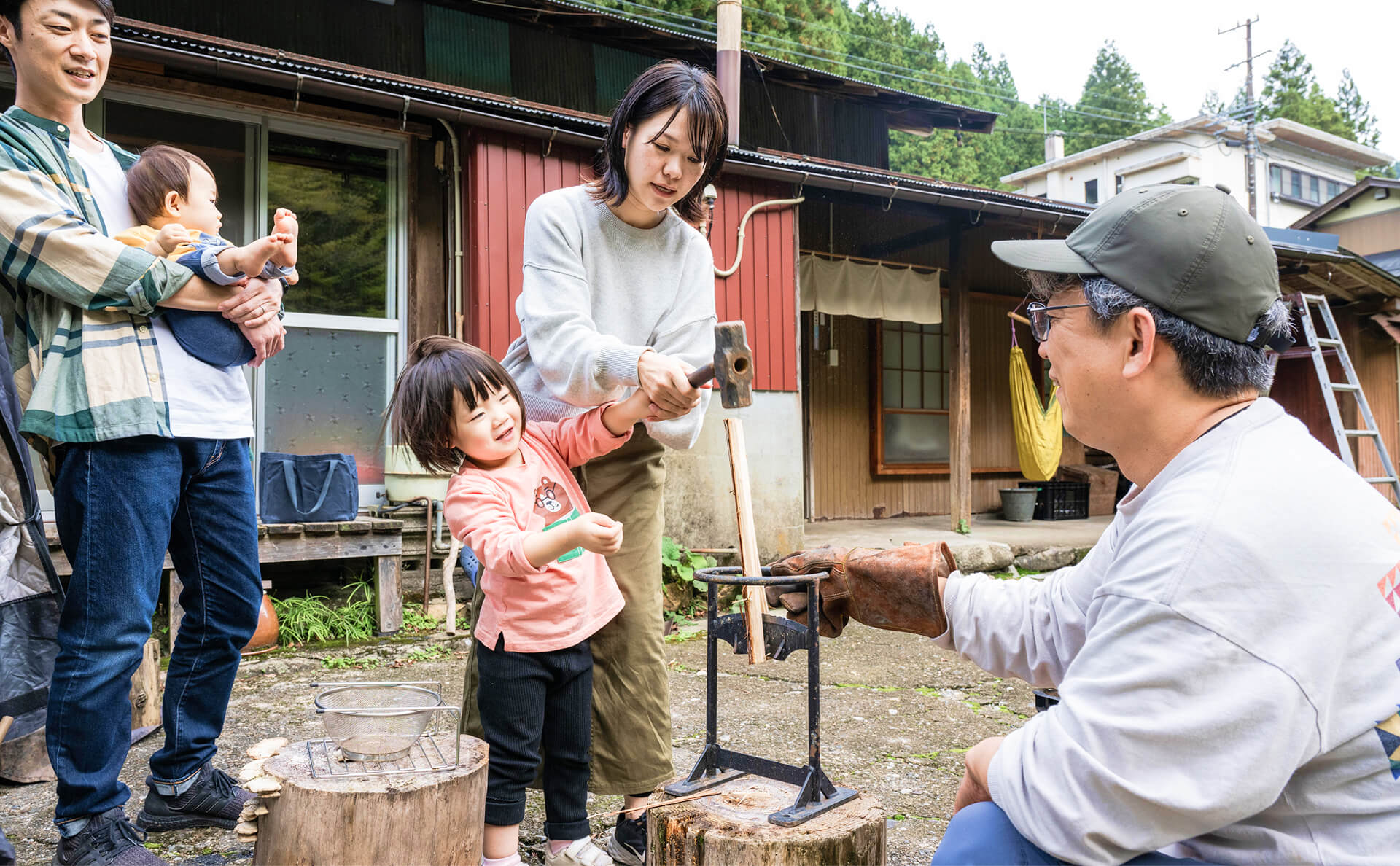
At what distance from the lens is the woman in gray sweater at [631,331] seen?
7.41 ft

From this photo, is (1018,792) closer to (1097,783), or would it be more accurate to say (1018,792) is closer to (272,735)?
(1097,783)

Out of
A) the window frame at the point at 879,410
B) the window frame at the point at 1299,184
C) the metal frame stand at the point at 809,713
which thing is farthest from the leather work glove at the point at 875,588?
the window frame at the point at 1299,184

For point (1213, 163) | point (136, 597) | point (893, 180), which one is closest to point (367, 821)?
point (136, 597)

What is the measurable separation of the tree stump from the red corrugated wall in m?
3.97

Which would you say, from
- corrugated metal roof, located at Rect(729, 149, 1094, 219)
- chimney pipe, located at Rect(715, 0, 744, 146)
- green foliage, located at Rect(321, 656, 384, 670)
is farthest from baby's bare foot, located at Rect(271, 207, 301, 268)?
chimney pipe, located at Rect(715, 0, 744, 146)

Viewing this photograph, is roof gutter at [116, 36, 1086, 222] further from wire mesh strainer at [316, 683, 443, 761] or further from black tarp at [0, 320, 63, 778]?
wire mesh strainer at [316, 683, 443, 761]

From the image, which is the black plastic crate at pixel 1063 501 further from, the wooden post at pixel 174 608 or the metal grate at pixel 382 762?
the metal grate at pixel 382 762

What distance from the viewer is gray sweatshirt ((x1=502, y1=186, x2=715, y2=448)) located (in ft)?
7.35

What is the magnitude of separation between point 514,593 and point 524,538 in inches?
10.3

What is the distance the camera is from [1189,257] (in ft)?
4.62

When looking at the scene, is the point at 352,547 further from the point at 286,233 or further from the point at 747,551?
the point at 747,551

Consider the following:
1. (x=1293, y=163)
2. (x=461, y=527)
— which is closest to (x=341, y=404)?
(x=461, y=527)

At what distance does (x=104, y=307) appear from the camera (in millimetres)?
2195

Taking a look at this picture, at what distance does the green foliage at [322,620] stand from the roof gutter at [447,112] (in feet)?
9.68
